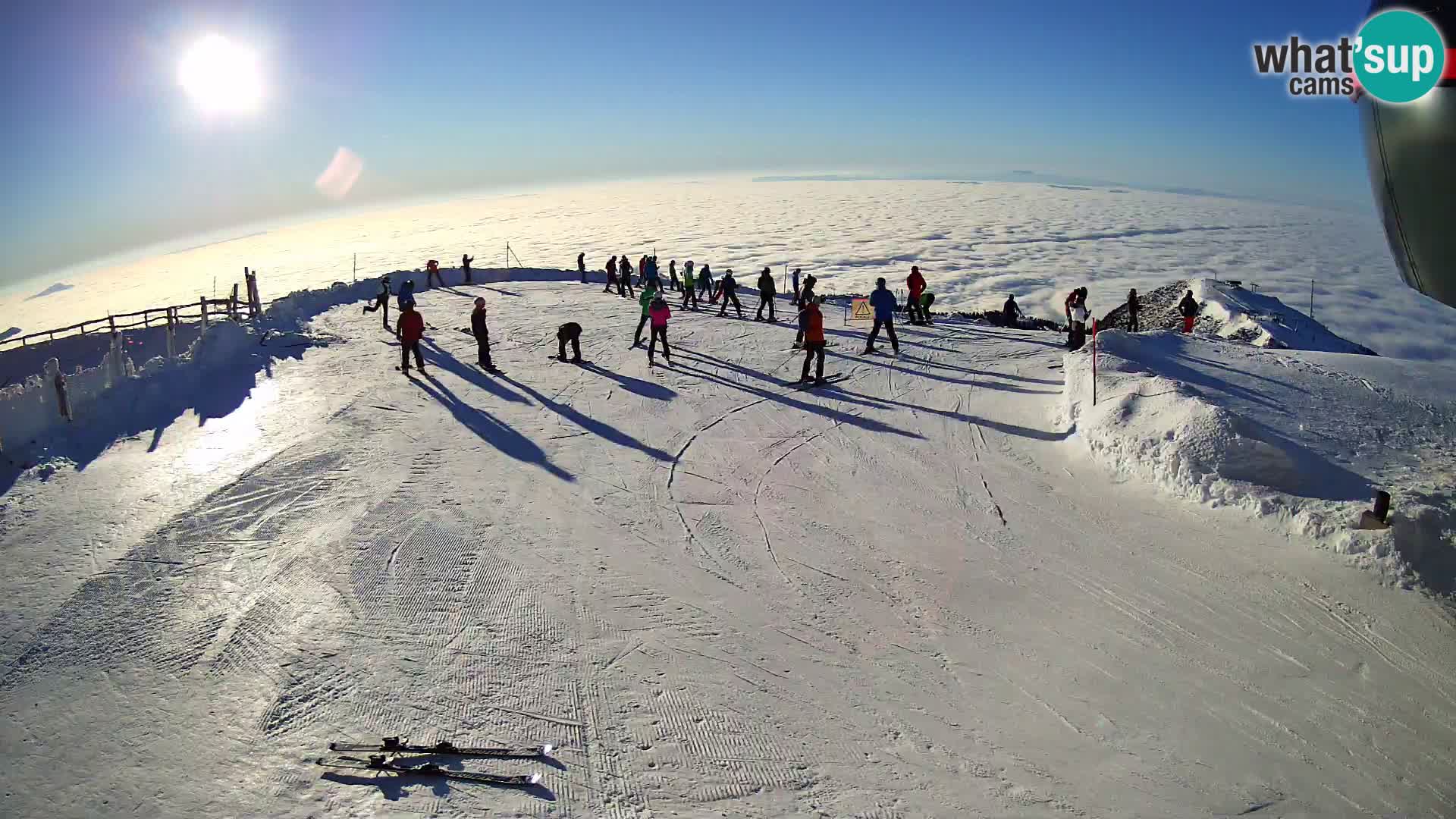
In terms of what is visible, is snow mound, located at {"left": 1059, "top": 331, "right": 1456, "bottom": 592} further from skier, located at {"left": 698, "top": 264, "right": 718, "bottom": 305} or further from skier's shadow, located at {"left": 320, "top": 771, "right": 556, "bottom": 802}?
skier, located at {"left": 698, "top": 264, "right": 718, "bottom": 305}

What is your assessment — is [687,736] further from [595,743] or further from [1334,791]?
[1334,791]

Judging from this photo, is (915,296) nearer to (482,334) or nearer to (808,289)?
(808,289)

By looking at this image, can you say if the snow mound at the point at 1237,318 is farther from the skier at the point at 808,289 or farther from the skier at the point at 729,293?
the skier at the point at 729,293

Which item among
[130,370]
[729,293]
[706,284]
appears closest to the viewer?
[130,370]

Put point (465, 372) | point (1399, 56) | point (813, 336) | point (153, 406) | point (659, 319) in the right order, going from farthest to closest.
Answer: point (465, 372)
point (659, 319)
point (813, 336)
point (153, 406)
point (1399, 56)

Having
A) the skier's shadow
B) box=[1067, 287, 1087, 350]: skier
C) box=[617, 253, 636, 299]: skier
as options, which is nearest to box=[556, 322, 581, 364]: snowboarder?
box=[617, 253, 636, 299]: skier

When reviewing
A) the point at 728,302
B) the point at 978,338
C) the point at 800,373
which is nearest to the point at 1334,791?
the point at 800,373

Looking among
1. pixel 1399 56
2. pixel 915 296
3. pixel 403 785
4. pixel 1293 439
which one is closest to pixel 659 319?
pixel 915 296
